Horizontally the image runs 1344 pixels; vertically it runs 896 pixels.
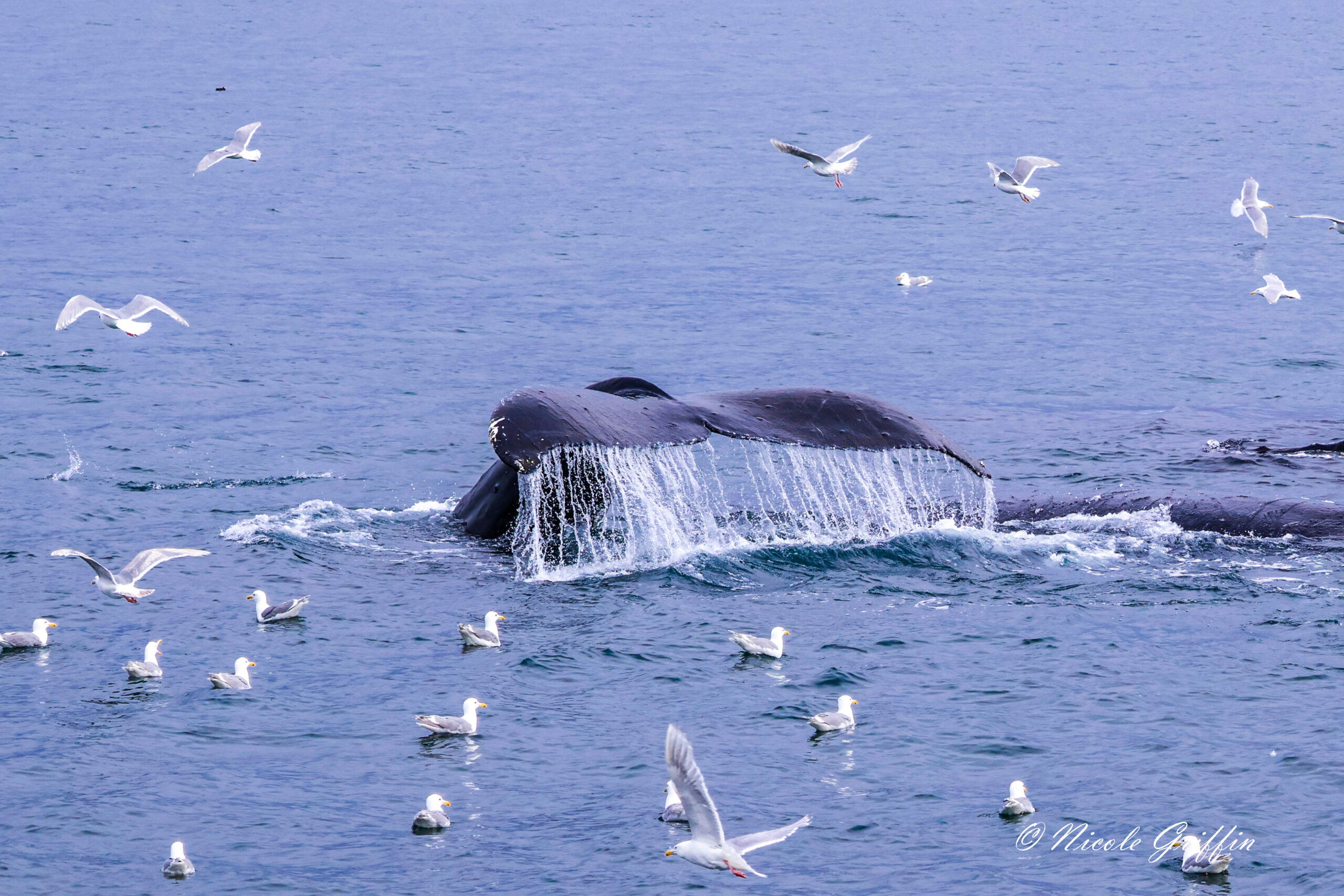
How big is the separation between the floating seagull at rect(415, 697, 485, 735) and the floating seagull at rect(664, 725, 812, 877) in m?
2.78

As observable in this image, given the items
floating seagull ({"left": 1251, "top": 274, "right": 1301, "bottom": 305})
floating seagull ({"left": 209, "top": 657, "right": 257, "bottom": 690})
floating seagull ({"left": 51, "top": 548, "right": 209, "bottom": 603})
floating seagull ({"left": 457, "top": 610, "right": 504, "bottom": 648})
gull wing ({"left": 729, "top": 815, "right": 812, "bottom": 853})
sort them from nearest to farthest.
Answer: gull wing ({"left": 729, "top": 815, "right": 812, "bottom": 853})
floating seagull ({"left": 209, "top": 657, "right": 257, "bottom": 690})
floating seagull ({"left": 457, "top": 610, "right": 504, "bottom": 648})
floating seagull ({"left": 51, "top": 548, "right": 209, "bottom": 603})
floating seagull ({"left": 1251, "top": 274, "right": 1301, "bottom": 305})

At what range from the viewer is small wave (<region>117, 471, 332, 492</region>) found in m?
21.2

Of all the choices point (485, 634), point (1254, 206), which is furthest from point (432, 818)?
point (1254, 206)

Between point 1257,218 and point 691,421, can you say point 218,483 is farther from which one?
point 1257,218

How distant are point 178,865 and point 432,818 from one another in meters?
1.61

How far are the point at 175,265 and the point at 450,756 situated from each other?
26.9m

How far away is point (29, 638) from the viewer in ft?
50.1

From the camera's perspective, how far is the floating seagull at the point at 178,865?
452 inches

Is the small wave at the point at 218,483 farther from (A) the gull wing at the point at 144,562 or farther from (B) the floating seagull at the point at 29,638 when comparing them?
(B) the floating seagull at the point at 29,638

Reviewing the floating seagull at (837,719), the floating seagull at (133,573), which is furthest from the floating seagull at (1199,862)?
the floating seagull at (133,573)

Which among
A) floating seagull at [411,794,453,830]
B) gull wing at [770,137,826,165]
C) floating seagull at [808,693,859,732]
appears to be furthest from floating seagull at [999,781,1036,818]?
gull wing at [770,137,826,165]

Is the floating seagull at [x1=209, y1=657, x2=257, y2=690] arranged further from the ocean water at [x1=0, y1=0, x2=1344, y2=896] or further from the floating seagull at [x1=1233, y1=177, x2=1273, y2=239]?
the floating seagull at [x1=1233, y1=177, x2=1273, y2=239]

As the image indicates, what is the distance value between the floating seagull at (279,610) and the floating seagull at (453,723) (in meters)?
2.22

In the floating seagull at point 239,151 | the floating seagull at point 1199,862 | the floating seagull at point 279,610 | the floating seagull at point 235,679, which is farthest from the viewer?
the floating seagull at point 239,151
